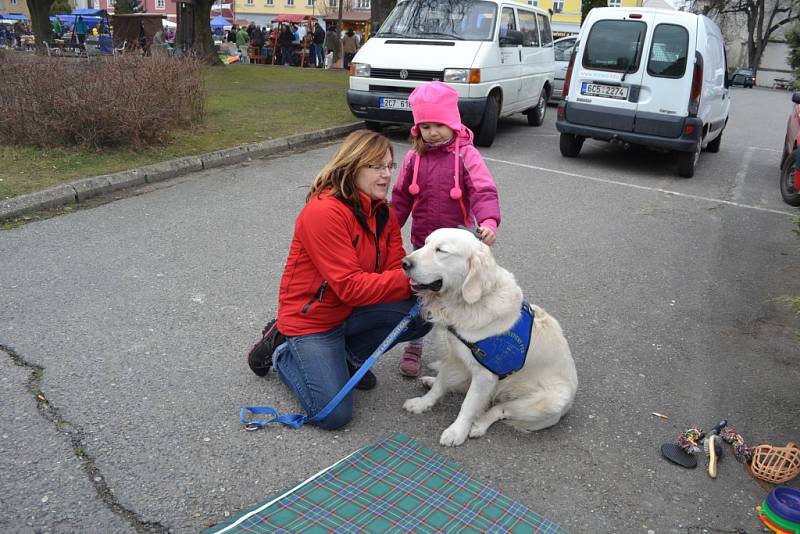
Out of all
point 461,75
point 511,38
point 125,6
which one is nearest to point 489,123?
point 461,75

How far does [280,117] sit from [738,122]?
14476mm

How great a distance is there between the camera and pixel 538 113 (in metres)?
13.7

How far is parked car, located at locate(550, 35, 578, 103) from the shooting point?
16203 millimetres

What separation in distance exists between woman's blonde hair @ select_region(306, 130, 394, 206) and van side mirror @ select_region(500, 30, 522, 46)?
8112 mm

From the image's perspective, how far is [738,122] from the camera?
18.5 m

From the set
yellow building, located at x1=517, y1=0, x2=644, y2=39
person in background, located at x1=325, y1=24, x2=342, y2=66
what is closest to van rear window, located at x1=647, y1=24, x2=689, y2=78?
person in background, located at x1=325, y1=24, x2=342, y2=66

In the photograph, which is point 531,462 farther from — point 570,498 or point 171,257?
point 171,257

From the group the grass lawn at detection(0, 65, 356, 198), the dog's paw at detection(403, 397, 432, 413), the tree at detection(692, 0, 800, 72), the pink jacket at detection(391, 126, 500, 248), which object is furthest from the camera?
the tree at detection(692, 0, 800, 72)

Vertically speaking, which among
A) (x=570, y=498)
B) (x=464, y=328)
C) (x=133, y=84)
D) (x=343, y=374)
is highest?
(x=133, y=84)

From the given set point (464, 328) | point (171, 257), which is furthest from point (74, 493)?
point (171, 257)

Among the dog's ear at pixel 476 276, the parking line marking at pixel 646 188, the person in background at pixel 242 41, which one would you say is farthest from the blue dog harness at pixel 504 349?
the person in background at pixel 242 41

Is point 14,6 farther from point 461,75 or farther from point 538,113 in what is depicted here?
point 461,75

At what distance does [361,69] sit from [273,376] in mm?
7693

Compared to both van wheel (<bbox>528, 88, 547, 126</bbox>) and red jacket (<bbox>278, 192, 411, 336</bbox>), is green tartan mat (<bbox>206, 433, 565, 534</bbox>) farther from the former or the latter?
van wheel (<bbox>528, 88, 547, 126</bbox>)
